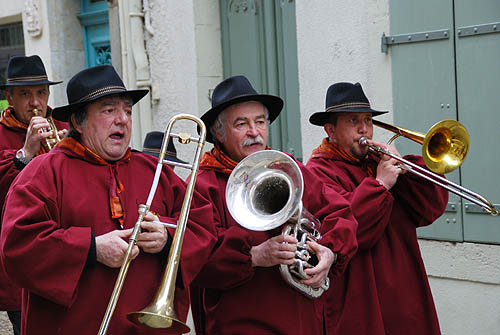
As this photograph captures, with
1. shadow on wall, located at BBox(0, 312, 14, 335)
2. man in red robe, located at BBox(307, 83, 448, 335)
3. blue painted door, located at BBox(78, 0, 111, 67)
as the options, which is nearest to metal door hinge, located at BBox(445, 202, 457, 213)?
man in red robe, located at BBox(307, 83, 448, 335)

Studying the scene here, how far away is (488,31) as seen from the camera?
5.40 metres

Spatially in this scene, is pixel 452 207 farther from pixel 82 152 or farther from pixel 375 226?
pixel 82 152

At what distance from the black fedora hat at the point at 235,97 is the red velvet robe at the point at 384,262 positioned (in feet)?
2.31

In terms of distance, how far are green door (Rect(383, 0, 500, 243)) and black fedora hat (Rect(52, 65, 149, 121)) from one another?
291cm

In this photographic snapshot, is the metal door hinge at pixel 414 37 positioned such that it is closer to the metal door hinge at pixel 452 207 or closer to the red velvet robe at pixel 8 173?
the metal door hinge at pixel 452 207

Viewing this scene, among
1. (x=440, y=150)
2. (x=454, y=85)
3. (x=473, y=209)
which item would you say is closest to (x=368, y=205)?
(x=440, y=150)

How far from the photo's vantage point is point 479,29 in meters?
A: 5.45

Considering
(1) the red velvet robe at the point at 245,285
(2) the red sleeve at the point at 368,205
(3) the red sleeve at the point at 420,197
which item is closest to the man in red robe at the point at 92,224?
(1) the red velvet robe at the point at 245,285

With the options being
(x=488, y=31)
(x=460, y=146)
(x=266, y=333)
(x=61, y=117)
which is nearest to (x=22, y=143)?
(x=61, y=117)

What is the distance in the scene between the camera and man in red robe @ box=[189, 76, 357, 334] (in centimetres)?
363

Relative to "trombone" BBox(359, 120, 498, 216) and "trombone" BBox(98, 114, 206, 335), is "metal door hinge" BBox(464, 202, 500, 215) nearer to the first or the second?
"trombone" BBox(359, 120, 498, 216)

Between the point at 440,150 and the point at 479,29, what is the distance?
135 centimetres

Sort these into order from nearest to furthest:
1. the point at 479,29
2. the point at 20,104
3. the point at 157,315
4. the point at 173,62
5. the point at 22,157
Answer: the point at 157,315 < the point at 22,157 < the point at 479,29 < the point at 20,104 < the point at 173,62

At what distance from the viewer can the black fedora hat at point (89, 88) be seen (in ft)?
11.7
